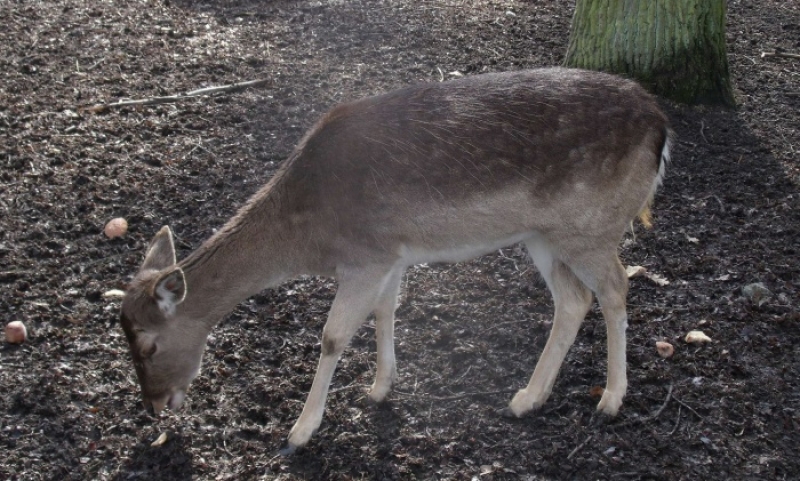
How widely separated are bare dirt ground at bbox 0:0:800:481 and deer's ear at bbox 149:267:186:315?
668 millimetres

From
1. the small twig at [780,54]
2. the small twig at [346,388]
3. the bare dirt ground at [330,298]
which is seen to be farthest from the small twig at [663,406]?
the small twig at [780,54]

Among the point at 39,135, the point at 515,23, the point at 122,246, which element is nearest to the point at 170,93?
the point at 39,135

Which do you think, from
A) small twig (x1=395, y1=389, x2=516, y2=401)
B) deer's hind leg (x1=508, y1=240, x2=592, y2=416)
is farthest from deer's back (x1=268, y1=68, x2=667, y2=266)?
small twig (x1=395, y1=389, x2=516, y2=401)

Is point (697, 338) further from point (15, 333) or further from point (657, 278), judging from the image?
point (15, 333)

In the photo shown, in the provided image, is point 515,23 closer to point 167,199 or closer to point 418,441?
point 167,199

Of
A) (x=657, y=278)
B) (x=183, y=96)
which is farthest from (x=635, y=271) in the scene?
(x=183, y=96)

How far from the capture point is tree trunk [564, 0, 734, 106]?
7.21 metres

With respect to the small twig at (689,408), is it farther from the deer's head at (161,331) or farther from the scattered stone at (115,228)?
the scattered stone at (115,228)

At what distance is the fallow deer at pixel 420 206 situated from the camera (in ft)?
14.1

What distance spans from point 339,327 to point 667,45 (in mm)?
4300

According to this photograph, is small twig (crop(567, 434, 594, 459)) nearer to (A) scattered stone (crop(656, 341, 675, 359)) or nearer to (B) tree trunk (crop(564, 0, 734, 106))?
(A) scattered stone (crop(656, 341, 675, 359))

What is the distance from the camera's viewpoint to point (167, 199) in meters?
6.15

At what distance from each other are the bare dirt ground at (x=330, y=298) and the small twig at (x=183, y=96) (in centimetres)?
7

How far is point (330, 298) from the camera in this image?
5.46 meters
